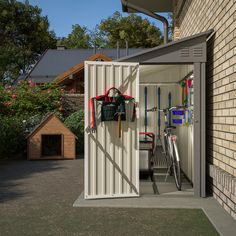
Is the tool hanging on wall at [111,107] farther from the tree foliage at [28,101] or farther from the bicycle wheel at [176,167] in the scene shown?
the tree foliage at [28,101]

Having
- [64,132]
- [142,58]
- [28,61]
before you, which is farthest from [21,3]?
[142,58]

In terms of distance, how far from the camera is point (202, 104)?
21.8 ft

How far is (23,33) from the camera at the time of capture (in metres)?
45.4

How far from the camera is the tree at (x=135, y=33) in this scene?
4519cm

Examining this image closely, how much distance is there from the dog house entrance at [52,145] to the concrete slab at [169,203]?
642cm

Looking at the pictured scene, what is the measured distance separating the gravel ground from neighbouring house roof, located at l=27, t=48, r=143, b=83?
69.4ft

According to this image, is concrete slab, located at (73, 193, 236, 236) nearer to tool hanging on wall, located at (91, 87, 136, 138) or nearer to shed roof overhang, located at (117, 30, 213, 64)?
tool hanging on wall, located at (91, 87, 136, 138)

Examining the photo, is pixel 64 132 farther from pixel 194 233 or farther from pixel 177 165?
pixel 194 233

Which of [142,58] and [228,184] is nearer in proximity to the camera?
[228,184]

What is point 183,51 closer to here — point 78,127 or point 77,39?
point 78,127

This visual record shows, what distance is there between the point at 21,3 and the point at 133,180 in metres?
42.7

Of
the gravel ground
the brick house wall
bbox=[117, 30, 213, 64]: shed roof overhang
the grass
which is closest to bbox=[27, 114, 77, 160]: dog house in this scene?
the gravel ground

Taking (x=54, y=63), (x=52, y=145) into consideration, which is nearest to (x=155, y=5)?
(x=52, y=145)

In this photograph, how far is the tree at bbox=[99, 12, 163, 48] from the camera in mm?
45188
